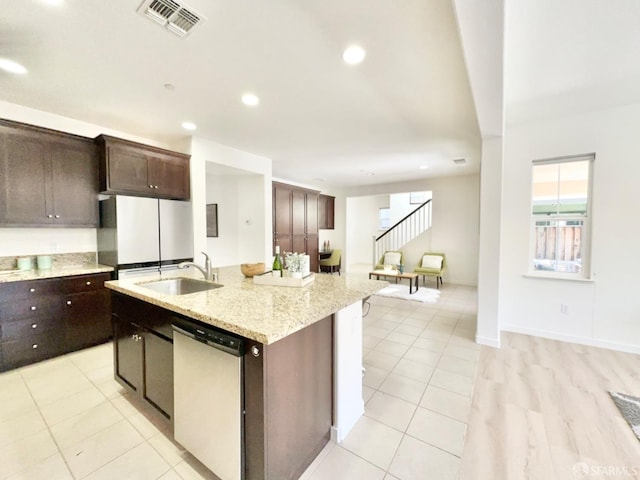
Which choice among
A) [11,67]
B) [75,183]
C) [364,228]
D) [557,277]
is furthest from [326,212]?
[11,67]

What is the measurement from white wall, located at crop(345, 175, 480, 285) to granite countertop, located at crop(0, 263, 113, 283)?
6.81m

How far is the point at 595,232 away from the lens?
9.84 ft

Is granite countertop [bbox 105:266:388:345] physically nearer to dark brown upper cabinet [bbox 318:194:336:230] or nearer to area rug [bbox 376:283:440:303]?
area rug [bbox 376:283:440:303]

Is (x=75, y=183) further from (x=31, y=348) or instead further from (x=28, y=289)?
(x=31, y=348)

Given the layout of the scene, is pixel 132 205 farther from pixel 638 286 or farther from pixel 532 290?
pixel 638 286

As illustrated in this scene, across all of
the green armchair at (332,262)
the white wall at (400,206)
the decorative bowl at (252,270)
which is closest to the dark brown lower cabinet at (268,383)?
the decorative bowl at (252,270)

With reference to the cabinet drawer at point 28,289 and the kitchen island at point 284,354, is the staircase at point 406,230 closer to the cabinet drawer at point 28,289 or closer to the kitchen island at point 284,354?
the kitchen island at point 284,354

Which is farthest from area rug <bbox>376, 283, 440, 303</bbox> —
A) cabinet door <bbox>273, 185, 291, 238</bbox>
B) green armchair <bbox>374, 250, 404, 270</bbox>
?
cabinet door <bbox>273, 185, 291, 238</bbox>

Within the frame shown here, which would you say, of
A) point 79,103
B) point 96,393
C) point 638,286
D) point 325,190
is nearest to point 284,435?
point 96,393

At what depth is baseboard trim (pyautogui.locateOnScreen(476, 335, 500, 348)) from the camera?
304 centimetres

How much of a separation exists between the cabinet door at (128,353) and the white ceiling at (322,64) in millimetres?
2038

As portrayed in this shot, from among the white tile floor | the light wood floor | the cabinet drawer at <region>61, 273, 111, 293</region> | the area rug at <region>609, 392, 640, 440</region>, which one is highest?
the cabinet drawer at <region>61, 273, 111, 293</region>

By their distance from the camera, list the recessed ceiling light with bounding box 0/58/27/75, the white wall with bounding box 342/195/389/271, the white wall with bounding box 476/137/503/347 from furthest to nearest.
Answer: the white wall with bounding box 342/195/389/271, the white wall with bounding box 476/137/503/347, the recessed ceiling light with bounding box 0/58/27/75

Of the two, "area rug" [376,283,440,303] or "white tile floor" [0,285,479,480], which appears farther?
"area rug" [376,283,440,303]
